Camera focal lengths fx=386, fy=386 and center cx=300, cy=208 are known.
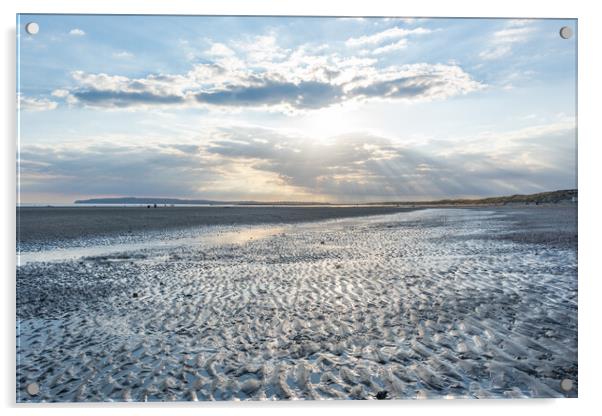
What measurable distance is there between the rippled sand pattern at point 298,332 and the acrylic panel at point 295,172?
5 centimetres

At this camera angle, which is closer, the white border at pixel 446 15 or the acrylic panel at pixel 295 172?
the acrylic panel at pixel 295 172

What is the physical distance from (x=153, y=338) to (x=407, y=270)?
340 inches

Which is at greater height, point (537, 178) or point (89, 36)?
point (89, 36)

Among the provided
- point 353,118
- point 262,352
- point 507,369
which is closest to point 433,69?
point 353,118

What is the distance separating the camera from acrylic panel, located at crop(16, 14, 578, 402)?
22.2 feet

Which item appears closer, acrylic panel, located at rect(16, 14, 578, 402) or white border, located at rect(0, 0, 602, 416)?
acrylic panel, located at rect(16, 14, 578, 402)

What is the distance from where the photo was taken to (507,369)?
22.0ft

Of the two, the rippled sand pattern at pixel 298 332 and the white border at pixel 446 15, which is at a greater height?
the white border at pixel 446 15

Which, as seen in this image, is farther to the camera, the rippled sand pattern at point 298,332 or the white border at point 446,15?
the white border at point 446,15

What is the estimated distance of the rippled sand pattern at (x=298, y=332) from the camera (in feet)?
21.3

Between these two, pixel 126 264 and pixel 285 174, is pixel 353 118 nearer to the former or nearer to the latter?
pixel 285 174

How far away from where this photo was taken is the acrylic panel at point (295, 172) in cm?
678

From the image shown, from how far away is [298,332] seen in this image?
7.90m

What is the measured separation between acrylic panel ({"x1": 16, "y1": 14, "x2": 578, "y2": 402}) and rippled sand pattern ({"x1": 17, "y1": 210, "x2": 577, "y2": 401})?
5 cm
